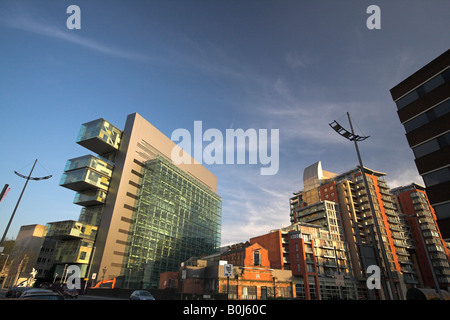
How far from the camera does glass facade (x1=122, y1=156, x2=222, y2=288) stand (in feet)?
203

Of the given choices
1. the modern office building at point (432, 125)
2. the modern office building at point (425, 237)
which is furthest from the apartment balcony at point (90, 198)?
the modern office building at point (425, 237)

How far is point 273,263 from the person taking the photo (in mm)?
64562

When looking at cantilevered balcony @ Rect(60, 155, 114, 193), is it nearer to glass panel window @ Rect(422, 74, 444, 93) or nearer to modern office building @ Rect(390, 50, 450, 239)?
modern office building @ Rect(390, 50, 450, 239)

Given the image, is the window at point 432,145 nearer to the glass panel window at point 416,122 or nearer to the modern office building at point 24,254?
the glass panel window at point 416,122

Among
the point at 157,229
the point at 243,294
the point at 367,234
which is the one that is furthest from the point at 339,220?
the point at 157,229

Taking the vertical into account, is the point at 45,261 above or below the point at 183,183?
below

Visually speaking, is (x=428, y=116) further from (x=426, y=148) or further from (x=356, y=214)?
(x=356, y=214)

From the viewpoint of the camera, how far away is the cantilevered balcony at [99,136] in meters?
Answer: 65.2

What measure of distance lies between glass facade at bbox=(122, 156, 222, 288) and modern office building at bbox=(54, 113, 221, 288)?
0.23 m

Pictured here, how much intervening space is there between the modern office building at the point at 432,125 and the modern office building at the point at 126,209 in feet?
192

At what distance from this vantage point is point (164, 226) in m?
71.9
